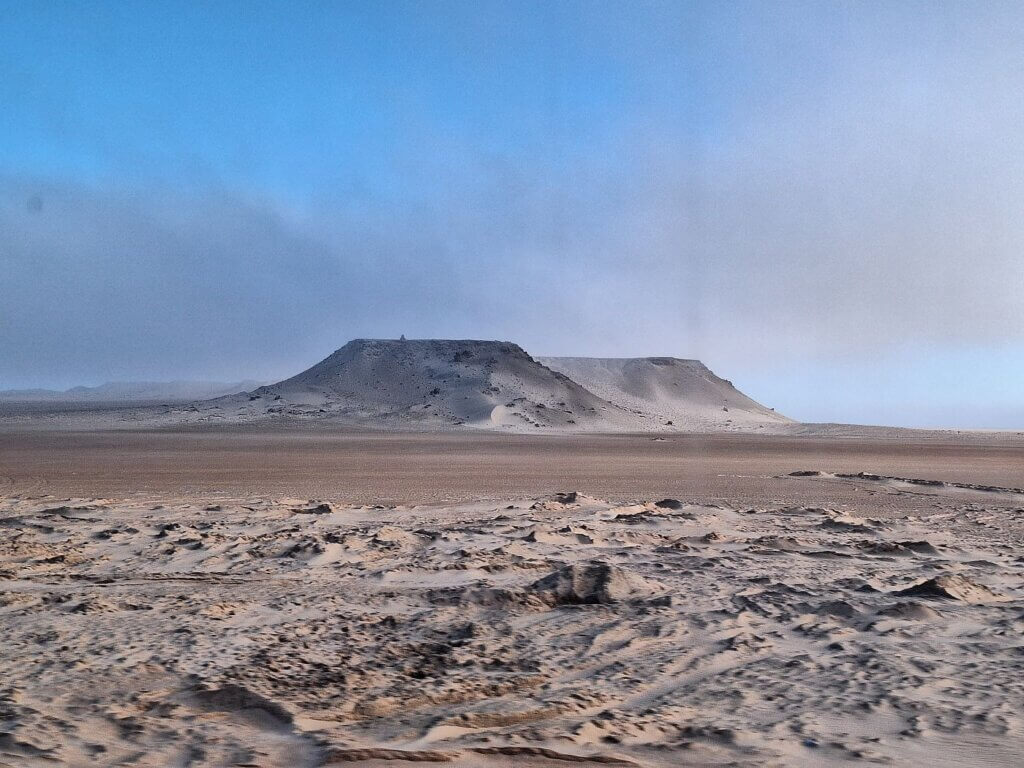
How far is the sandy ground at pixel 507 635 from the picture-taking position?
12.5ft

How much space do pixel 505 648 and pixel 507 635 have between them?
0.89 ft

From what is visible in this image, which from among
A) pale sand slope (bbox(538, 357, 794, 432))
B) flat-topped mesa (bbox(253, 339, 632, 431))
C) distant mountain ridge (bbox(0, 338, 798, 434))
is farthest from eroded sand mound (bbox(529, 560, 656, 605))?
pale sand slope (bbox(538, 357, 794, 432))

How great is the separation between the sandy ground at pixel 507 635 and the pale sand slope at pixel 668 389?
53.1 m

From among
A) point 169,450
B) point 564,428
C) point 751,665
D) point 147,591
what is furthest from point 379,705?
point 564,428

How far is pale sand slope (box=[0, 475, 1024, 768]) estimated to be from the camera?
12.4ft

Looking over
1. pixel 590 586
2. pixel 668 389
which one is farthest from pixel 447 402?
pixel 590 586

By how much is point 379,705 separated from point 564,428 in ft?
154

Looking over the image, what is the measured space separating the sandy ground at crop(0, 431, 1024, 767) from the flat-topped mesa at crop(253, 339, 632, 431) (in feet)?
131

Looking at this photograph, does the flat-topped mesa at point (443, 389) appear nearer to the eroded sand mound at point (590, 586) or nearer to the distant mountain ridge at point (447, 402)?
the distant mountain ridge at point (447, 402)

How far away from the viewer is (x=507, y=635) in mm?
5418

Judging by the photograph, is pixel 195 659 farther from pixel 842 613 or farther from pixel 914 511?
pixel 914 511

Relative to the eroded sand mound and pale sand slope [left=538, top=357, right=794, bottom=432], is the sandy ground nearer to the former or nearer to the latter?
the eroded sand mound

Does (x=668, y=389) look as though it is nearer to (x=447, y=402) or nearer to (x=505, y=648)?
(x=447, y=402)

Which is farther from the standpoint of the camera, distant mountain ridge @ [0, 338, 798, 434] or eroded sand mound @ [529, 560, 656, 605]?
distant mountain ridge @ [0, 338, 798, 434]
